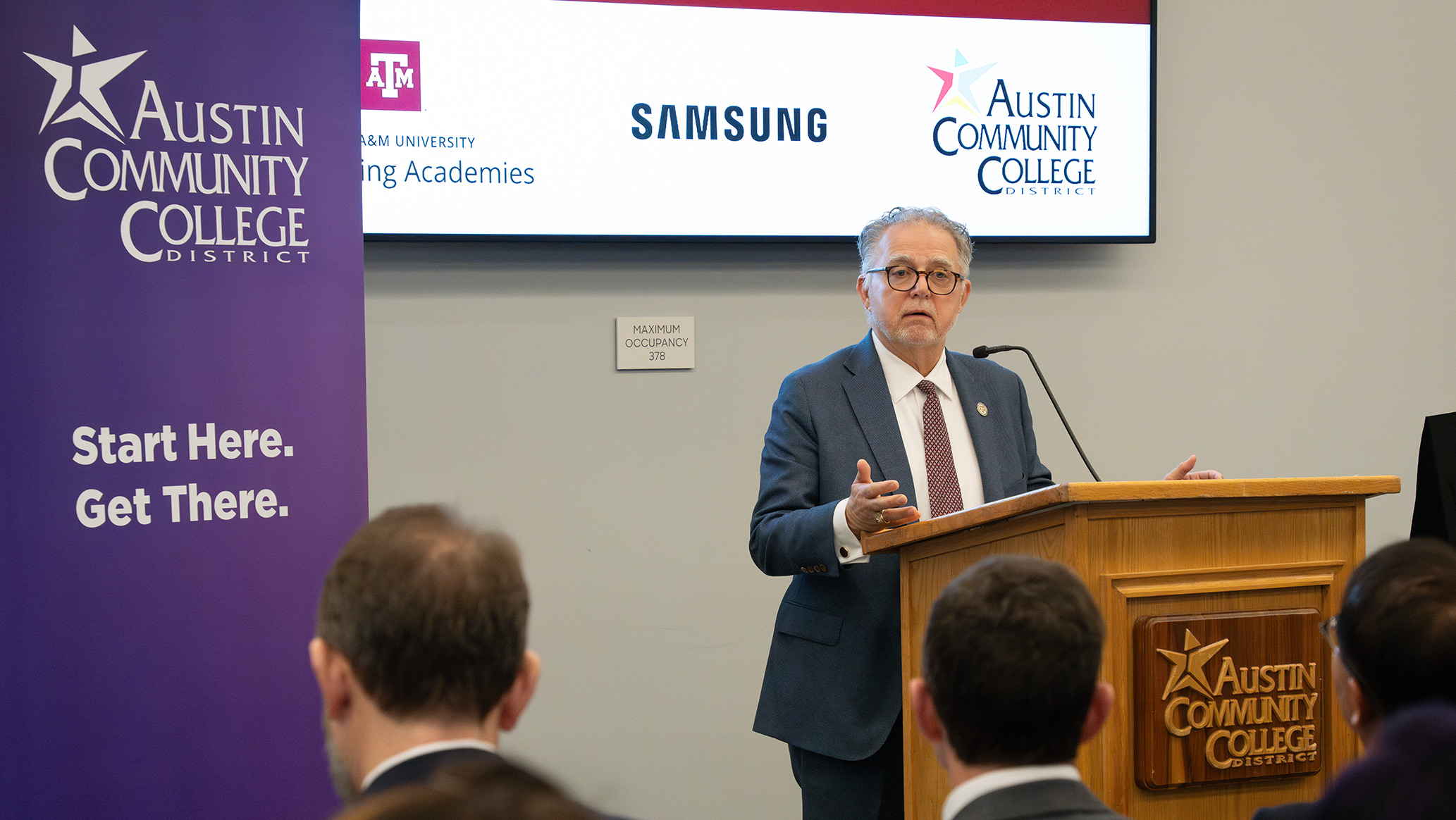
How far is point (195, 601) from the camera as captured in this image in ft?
7.41

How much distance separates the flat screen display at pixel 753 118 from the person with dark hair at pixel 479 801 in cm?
295

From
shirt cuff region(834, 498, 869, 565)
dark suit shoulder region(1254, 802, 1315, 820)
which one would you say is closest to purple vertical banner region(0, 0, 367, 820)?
shirt cuff region(834, 498, 869, 565)

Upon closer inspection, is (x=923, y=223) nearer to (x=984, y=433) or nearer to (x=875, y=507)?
(x=984, y=433)

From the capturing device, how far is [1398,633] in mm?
1214

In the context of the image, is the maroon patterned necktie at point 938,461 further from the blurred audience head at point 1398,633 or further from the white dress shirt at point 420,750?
the white dress shirt at point 420,750

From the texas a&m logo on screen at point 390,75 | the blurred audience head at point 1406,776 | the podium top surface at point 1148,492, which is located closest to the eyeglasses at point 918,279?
the podium top surface at point 1148,492

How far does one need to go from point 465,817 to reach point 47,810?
203cm

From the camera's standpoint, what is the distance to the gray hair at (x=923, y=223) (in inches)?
102

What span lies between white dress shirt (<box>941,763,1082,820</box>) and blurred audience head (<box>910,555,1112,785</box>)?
0.03 feet

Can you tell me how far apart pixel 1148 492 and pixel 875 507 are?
1.50 ft

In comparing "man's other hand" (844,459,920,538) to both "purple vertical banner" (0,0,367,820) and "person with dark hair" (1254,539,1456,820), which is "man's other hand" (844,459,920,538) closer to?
"person with dark hair" (1254,539,1456,820)

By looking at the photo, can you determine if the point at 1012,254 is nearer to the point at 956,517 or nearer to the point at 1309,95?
the point at 1309,95

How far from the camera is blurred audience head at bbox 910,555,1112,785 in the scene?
117cm

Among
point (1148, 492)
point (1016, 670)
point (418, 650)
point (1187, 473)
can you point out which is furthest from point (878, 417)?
point (418, 650)
